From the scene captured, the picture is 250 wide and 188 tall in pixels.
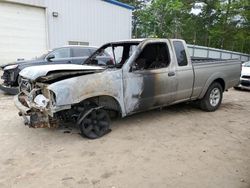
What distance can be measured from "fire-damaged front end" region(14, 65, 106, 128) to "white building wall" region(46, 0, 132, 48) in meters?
11.3

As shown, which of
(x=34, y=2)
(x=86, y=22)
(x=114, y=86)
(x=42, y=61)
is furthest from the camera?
(x=86, y=22)

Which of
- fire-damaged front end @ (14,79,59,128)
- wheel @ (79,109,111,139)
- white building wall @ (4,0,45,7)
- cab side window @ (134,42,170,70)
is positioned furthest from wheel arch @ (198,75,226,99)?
white building wall @ (4,0,45,7)

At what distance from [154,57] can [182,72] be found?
75 centimetres

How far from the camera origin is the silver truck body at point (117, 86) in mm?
4566

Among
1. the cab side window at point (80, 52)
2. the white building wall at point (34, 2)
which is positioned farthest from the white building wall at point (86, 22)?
the cab side window at point (80, 52)

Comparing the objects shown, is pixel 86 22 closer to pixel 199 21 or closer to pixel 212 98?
pixel 212 98

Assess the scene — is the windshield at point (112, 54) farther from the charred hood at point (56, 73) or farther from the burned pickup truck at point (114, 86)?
the charred hood at point (56, 73)

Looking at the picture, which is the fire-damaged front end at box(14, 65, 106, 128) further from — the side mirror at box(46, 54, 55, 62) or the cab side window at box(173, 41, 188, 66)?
the side mirror at box(46, 54, 55, 62)

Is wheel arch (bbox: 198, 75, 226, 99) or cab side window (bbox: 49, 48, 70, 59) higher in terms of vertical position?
Result: cab side window (bbox: 49, 48, 70, 59)

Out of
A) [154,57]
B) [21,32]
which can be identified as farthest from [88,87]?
[21,32]

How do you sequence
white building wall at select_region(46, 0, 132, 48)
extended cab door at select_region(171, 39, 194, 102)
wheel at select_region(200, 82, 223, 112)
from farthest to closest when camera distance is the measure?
white building wall at select_region(46, 0, 132, 48), wheel at select_region(200, 82, 223, 112), extended cab door at select_region(171, 39, 194, 102)

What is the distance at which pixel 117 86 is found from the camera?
513 cm

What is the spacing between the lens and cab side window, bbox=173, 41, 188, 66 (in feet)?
20.4

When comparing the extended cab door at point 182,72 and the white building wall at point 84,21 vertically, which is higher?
the white building wall at point 84,21
